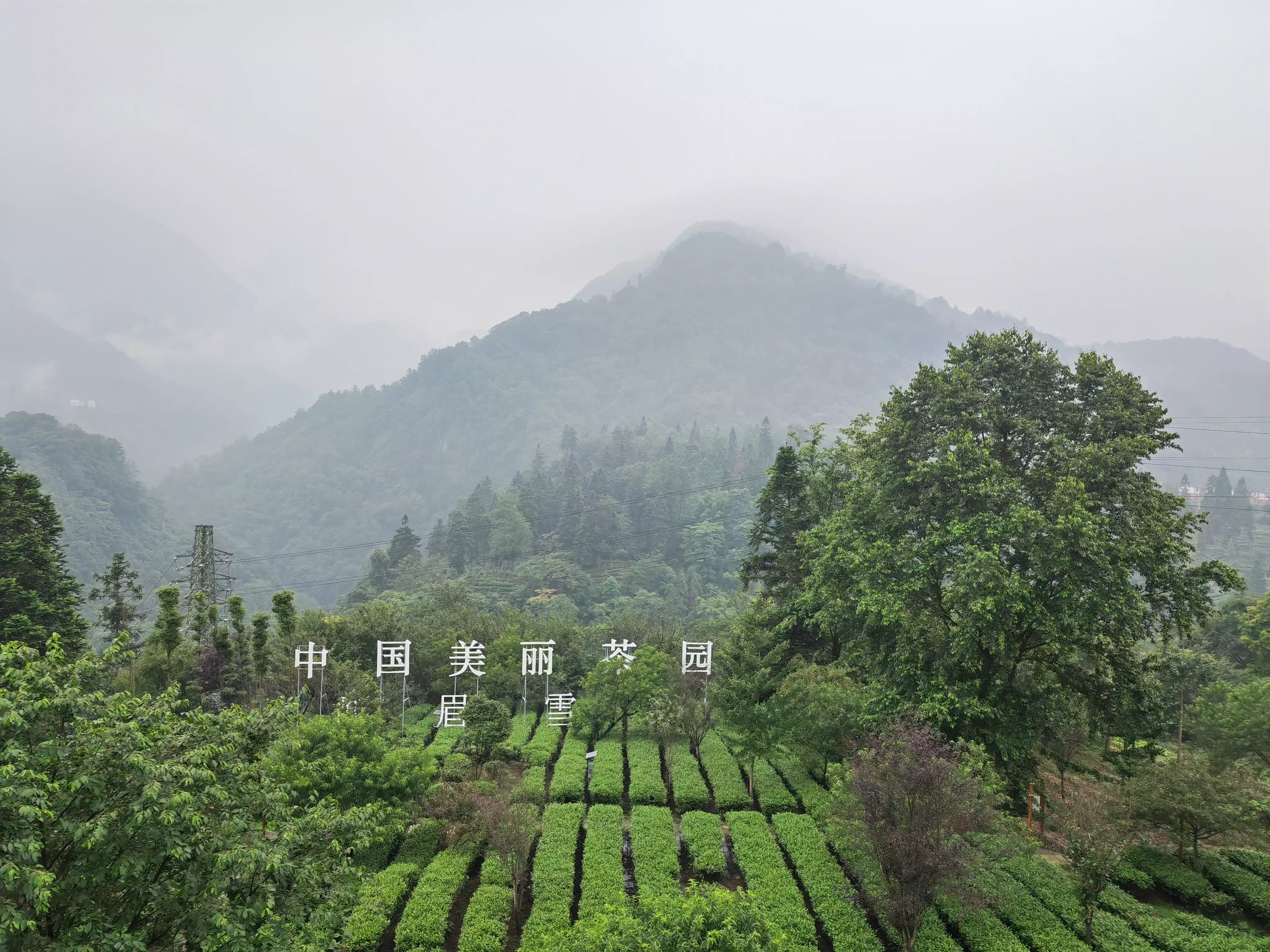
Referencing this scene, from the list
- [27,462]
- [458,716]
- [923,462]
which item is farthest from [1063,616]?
[27,462]

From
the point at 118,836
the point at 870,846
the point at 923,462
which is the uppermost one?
the point at 923,462

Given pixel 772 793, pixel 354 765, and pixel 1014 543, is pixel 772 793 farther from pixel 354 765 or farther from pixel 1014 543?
pixel 354 765

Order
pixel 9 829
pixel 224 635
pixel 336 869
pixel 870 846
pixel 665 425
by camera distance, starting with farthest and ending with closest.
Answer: pixel 665 425
pixel 224 635
pixel 870 846
pixel 336 869
pixel 9 829

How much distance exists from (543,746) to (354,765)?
8.45 m

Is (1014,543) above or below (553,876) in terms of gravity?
above

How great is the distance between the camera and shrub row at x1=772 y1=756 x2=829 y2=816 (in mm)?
17234

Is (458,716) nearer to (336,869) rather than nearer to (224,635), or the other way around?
(224,635)

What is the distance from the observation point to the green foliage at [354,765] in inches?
548

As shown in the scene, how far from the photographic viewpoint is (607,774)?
1931cm

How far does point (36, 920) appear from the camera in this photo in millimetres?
5875

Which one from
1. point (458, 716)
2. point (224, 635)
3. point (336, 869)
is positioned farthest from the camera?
point (458, 716)

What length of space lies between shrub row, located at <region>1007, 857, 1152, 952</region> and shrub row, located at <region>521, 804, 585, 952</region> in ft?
29.8

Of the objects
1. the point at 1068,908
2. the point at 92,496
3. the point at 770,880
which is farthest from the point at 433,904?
the point at 92,496

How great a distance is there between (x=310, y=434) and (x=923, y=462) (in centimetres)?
16610
